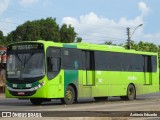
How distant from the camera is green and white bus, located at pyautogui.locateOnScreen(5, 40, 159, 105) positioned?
2372 cm

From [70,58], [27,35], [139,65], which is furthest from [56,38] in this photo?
[70,58]

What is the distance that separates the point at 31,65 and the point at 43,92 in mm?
1467

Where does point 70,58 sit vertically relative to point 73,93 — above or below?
above

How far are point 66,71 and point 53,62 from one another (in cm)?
100

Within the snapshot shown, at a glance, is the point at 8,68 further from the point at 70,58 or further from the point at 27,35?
the point at 27,35

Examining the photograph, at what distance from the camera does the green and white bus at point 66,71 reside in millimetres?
23722

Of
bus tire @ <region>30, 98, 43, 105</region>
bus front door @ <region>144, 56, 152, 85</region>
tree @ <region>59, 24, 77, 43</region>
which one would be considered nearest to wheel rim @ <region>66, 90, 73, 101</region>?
bus tire @ <region>30, 98, 43, 105</region>

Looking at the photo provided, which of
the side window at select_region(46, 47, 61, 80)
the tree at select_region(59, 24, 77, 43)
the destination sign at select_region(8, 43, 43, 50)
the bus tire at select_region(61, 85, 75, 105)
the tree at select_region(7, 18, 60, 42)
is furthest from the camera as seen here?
the tree at select_region(59, 24, 77, 43)

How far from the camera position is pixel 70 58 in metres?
25.3

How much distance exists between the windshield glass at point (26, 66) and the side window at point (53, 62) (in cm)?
36

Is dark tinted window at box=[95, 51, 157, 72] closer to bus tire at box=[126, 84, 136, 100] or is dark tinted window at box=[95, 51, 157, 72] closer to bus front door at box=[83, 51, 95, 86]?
bus front door at box=[83, 51, 95, 86]

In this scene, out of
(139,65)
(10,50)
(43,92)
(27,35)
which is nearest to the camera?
(43,92)

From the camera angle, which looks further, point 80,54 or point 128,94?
point 128,94

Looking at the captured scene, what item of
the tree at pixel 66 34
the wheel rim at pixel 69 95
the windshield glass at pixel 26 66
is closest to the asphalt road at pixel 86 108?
the wheel rim at pixel 69 95
